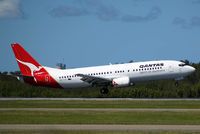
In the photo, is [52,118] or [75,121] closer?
[75,121]

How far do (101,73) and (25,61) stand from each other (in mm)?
11951

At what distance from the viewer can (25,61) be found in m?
54.9

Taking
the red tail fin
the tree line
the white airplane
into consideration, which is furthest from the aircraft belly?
the red tail fin

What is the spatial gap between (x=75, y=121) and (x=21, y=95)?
36.0 metres

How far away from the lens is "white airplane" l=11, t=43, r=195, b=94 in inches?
2020

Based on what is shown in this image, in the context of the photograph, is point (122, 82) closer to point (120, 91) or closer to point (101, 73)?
point (101, 73)

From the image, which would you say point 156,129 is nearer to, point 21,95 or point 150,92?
point 150,92

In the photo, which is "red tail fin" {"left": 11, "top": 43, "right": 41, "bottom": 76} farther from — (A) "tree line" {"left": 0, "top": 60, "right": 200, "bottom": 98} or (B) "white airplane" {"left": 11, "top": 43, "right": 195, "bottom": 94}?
(A) "tree line" {"left": 0, "top": 60, "right": 200, "bottom": 98}

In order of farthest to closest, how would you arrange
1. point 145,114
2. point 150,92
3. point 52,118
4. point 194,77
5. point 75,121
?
point 194,77, point 150,92, point 145,114, point 52,118, point 75,121

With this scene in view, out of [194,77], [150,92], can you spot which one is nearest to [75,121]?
[150,92]

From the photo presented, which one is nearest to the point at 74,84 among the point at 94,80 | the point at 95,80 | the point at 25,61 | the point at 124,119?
the point at 94,80

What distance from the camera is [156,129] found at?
68.0 feet

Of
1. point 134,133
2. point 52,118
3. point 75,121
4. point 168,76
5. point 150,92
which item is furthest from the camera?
point 150,92

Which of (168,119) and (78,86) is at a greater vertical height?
(78,86)
